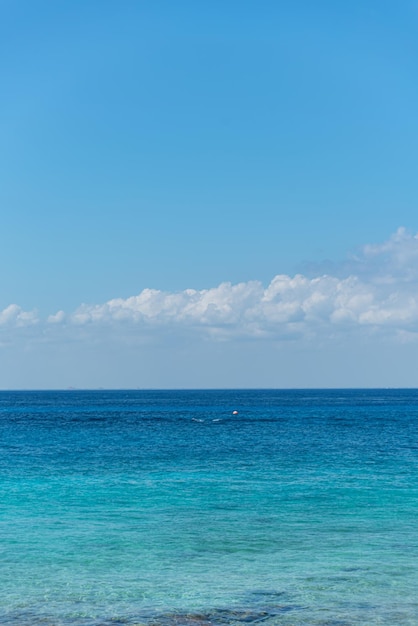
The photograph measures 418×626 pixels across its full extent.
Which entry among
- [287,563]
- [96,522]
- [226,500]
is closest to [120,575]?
[287,563]

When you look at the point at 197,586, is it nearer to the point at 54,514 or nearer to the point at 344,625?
the point at 344,625

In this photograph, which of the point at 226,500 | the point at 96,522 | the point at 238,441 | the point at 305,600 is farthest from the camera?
the point at 238,441

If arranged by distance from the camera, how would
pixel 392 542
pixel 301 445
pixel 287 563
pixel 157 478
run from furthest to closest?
pixel 301 445 → pixel 157 478 → pixel 392 542 → pixel 287 563

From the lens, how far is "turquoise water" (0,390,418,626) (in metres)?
20.1

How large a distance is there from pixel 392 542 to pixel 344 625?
9.41 m

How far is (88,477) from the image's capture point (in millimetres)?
44344

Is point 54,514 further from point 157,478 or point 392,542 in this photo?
point 392,542

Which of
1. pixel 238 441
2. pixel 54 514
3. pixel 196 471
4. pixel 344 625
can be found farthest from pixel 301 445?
pixel 344 625

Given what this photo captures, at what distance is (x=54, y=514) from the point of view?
107 ft

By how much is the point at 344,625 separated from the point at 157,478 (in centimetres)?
2616

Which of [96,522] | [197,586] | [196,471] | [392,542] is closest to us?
[197,586]

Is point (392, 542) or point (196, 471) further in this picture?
point (196, 471)

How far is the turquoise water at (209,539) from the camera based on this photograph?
20062 mm

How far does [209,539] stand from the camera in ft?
91.7
